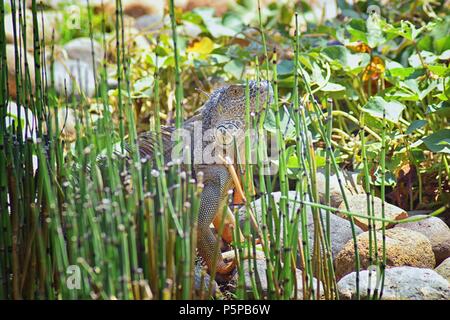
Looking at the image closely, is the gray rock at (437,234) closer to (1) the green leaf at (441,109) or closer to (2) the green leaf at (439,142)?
(2) the green leaf at (439,142)

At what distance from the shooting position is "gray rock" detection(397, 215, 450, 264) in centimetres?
233

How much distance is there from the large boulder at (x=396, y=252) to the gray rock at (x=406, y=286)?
199 mm

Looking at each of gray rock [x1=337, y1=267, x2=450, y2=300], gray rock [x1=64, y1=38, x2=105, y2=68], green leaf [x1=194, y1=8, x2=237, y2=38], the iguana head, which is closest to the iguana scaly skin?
the iguana head

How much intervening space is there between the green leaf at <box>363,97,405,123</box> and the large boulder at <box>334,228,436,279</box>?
0.47 m

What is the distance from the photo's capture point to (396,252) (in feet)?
7.02

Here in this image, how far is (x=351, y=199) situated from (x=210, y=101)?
0.58 metres

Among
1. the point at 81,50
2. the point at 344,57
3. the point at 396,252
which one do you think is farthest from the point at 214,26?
the point at 396,252

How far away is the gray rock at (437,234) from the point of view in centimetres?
233

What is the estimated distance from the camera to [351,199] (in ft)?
8.41

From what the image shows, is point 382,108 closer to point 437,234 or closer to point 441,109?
point 441,109

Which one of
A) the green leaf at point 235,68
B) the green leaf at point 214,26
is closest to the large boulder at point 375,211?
the green leaf at point 235,68
